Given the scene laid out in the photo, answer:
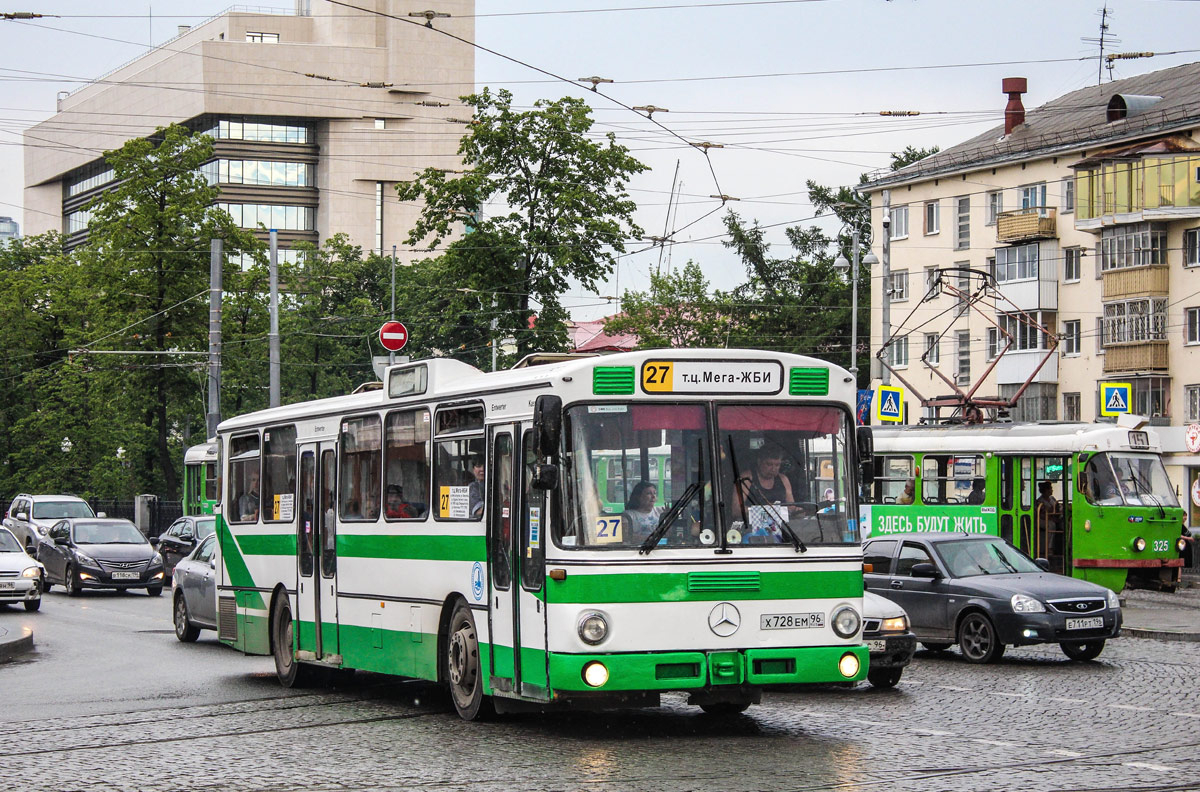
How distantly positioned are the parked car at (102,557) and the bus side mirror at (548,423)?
81.5 feet

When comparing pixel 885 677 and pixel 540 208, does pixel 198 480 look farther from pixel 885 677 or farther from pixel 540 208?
pixel 885 677

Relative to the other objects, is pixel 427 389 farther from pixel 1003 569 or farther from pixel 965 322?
pixel 965 322

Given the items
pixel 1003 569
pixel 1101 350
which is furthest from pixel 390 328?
pixel 1101 350

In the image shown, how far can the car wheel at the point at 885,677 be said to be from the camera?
1565 centimetres

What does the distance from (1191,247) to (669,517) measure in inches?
1953

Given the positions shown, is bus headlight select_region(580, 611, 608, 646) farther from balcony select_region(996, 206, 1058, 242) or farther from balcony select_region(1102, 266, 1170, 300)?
balcony select_region(996, 206, 1058, 242)

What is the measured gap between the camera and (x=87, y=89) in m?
122

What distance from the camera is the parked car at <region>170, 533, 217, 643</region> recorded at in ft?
69.5

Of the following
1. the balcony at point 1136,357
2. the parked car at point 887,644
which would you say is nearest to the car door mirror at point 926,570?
the parked car at point 887,644

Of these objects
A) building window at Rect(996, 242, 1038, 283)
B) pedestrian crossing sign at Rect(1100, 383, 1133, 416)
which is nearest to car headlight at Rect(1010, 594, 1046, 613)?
pedestrian crossing sign at Rect(1100, 383, 1133, 416)

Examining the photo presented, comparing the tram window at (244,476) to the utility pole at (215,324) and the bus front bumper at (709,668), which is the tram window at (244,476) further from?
the utility pole at (215,324)

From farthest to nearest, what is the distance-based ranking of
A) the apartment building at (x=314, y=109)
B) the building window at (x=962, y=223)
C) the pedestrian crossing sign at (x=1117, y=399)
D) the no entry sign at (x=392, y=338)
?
the apartment building at (x=314, y=109)
the building window at (x=962, y=223)
the no entry sign at (x=392, y=338)
the pedestrian crossing sign at (x=1117, y=399)

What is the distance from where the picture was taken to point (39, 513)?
41500 mm

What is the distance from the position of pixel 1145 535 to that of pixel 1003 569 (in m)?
9.17
